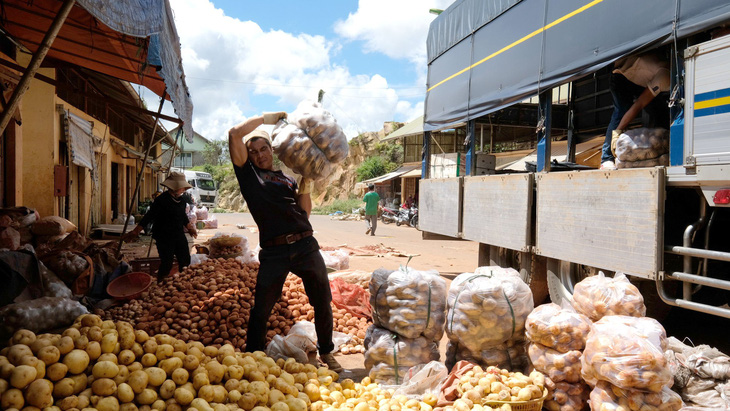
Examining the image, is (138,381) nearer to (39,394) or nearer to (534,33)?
(39,394)

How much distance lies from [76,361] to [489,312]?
106 inches

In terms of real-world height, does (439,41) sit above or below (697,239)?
above

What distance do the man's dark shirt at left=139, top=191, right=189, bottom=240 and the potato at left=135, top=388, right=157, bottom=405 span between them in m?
4.52

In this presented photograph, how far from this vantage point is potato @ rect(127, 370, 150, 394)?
2.61 m

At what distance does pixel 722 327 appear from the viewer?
543 cm

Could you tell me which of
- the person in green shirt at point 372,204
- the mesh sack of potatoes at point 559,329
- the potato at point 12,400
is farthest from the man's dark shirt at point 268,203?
the person in green shirt at point 372,204

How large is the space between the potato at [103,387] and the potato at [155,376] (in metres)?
0.20

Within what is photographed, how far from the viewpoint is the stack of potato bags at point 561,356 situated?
308 cm

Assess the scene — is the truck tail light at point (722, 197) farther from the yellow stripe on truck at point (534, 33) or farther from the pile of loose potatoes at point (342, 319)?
the pile of loose potatoes at point (342, 319)

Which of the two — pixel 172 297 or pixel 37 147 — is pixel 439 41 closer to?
pixel 172 297

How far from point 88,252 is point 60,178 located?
188 inches

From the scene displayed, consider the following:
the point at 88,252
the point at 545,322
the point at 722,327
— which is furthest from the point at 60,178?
the point at 722,327

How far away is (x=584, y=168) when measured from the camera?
586cm

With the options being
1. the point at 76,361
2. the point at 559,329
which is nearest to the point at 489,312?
the point at 559,329
